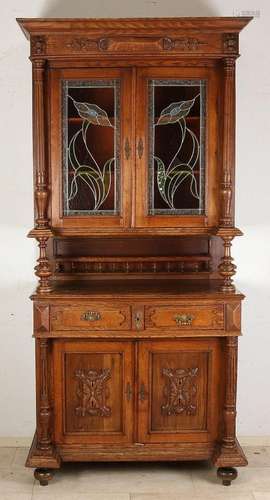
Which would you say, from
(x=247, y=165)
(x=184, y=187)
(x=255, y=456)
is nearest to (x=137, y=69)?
(x=184, y=187)

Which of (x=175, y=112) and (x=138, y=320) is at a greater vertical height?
(x=175, y=112)

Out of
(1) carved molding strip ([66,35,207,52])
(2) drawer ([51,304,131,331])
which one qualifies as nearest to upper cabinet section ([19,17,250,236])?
(1) carved molding strip ([66,35,207,52])

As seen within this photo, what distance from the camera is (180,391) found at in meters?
3.30

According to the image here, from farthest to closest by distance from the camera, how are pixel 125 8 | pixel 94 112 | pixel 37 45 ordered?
pixel 125 8 < pixel 94 112 < pixel 37 45

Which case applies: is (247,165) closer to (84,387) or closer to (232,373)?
(232,373)

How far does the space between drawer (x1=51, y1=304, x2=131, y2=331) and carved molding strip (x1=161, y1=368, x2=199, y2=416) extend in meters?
0.35

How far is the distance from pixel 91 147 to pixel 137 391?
120 cm

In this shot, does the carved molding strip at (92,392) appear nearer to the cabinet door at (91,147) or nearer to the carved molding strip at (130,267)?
the carved molding strip at (130,267)

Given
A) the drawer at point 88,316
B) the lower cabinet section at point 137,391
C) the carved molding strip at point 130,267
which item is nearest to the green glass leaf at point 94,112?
the carved molding strip at point 130,267

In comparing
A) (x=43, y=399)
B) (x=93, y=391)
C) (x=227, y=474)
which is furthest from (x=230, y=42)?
(x=227, y=474)

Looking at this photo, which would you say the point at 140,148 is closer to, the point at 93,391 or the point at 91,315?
the point at 91,315

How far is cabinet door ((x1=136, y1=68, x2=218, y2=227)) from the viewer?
3258 millimetres

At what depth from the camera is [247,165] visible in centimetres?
366

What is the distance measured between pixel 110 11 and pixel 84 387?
6.38 ft
